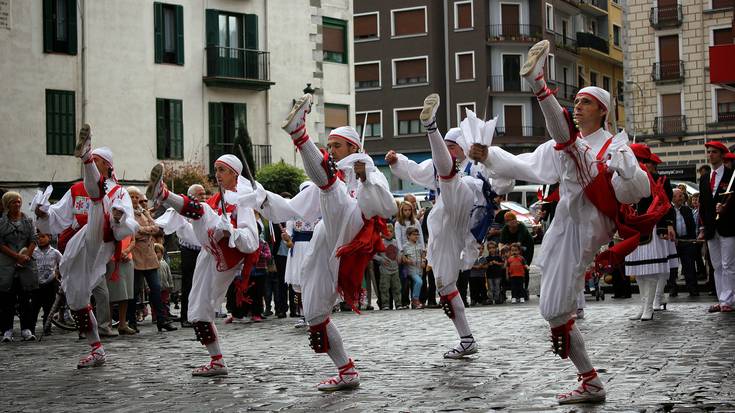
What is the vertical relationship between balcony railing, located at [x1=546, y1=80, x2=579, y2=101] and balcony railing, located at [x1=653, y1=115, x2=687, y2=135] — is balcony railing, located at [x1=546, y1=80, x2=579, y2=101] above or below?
above

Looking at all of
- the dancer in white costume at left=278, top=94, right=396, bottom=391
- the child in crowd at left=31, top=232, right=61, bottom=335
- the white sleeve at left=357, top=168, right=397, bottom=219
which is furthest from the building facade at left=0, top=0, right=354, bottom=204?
the white sleeve at left=357, top=168, right=397, bottom=219

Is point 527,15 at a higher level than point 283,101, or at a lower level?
higher

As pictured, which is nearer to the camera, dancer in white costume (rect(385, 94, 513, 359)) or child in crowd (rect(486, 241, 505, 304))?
dancer in white costume (rect(385, 94, 513, 359))

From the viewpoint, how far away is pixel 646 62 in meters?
58.7

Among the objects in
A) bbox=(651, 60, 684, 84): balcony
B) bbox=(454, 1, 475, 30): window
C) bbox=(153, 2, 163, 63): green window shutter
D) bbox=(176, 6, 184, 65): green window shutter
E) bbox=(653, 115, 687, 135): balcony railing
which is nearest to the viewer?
bbox=(153, 2, 163, 63): green window shutter

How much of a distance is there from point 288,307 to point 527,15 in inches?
2007

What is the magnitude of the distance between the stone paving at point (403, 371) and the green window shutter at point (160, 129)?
22637mm

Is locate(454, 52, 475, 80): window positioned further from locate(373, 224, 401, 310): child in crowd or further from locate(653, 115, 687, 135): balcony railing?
locate(373, 224, 401, 310): child in crowd

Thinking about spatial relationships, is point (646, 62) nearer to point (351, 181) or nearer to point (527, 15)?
point (527, 15)

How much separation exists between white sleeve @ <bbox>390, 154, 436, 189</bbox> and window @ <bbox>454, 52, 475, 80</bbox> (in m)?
56.8

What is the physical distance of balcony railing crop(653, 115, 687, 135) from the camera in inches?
2239

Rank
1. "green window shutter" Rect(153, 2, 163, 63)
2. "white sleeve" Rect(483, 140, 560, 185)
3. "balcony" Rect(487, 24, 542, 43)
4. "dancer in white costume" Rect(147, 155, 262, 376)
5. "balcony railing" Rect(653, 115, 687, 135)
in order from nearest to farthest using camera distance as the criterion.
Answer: "white sleeve" Rect(483, 140, 560, 185)
"dancer in white costume" Rect(147, 155, 262, 376)
"green window shutter" Rect(153, 2, 163, 63)
"balcony railing" Rect(653, 115, 687, 135)
"balcony" Rect(487, 24, 542, 43)

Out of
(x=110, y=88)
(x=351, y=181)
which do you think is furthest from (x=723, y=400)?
(x=110, y=88)

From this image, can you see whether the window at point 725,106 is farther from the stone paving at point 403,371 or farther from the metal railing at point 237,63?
the stone paving at point 403,371
